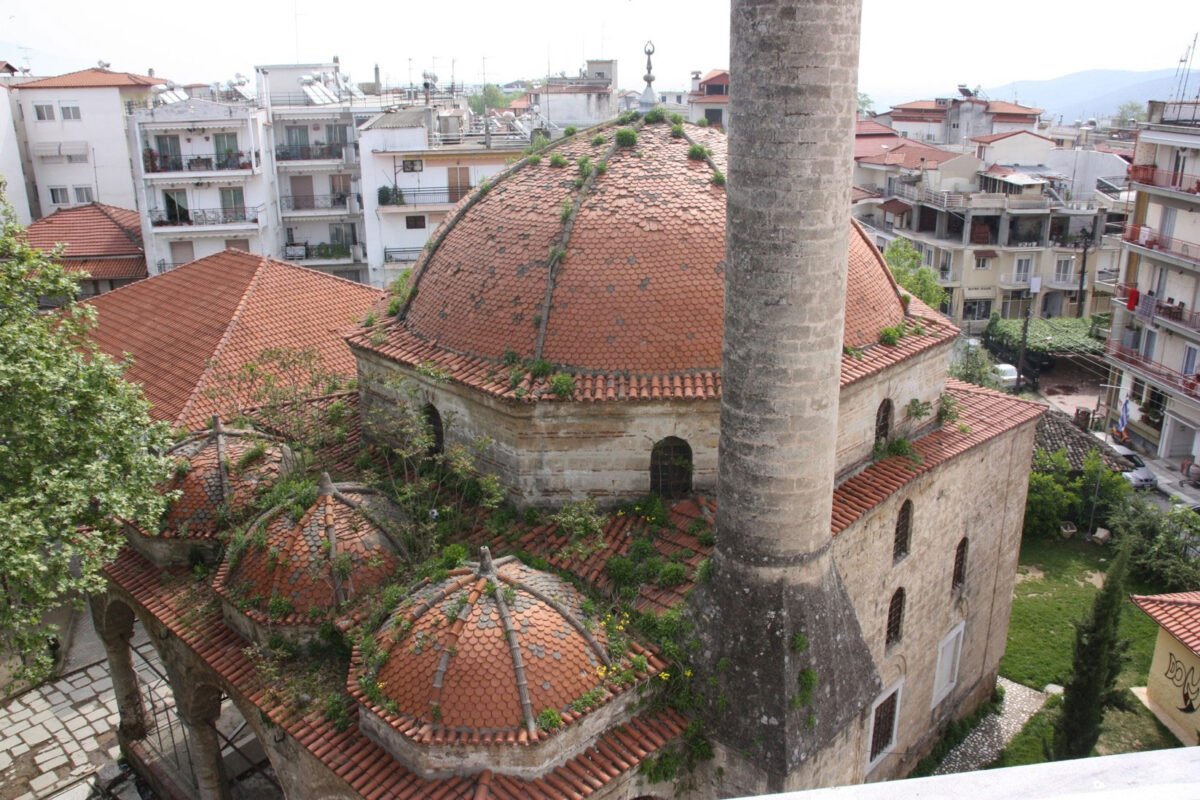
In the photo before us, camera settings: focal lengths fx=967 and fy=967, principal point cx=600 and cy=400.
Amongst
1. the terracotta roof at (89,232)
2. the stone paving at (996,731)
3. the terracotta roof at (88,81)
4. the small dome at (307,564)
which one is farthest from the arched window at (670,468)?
the terracotta roof at (88,81)

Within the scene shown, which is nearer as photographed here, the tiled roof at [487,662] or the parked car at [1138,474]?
the tiled roof at [487,662]

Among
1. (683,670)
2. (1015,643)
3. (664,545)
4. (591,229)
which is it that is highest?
(591,229)

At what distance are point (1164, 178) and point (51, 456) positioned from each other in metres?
35.5

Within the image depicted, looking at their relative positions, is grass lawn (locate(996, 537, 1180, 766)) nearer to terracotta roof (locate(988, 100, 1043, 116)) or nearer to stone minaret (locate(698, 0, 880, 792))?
stone minaret (locate(698, 0, 880, 792))

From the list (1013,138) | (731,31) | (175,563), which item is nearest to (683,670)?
(731,31)

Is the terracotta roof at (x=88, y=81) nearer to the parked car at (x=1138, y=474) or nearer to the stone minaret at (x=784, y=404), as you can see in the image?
the stone minaret at (x=784, y=404)

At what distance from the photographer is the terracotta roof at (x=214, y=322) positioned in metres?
22.8

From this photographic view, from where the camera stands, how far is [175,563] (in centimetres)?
1800

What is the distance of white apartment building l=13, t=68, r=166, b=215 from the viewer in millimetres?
46594

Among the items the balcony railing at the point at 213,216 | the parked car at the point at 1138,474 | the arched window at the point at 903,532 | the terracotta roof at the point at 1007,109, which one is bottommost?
the parked car at the point at 1138,474

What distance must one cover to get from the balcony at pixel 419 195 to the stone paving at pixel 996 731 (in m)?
27.1

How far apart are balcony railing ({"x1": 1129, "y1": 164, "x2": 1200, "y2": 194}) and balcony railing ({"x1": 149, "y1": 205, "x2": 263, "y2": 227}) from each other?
33.9 meters

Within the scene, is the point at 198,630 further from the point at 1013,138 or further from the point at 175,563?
the point at 1013,138

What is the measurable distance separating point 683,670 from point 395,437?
757 cm
